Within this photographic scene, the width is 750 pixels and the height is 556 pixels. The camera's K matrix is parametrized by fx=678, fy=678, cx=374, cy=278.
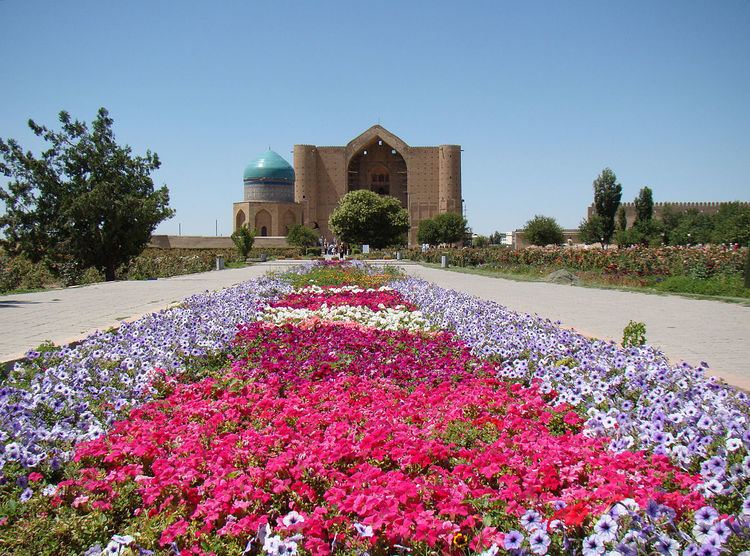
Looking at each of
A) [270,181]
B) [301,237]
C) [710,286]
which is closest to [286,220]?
[270,181]

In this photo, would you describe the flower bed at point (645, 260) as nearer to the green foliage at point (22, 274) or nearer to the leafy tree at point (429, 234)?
the green foliage at point (22, 274)

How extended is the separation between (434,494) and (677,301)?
939cm

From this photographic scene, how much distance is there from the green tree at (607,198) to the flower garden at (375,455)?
4360 cm

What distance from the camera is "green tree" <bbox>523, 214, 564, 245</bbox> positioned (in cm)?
5319

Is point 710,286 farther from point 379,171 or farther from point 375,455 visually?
point 379,171

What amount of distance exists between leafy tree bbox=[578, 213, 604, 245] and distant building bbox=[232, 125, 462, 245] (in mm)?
11090

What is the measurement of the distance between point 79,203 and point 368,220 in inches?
1310

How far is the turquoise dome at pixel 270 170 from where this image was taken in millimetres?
62656

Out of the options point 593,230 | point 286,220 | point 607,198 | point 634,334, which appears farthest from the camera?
point 286,220

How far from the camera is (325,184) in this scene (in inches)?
2467

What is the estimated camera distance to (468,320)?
236 inches

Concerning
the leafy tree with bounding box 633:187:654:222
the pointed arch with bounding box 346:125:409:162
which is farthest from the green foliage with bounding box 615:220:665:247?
the pointed arch with bounding box 346:125:409:162

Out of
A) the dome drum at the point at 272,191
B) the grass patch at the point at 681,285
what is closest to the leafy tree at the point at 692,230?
the dome drum at the point at 272,191

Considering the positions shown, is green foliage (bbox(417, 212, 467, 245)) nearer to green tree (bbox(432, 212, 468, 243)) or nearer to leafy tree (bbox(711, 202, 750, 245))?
green tree (bbox(432, 212, 468, 243))
